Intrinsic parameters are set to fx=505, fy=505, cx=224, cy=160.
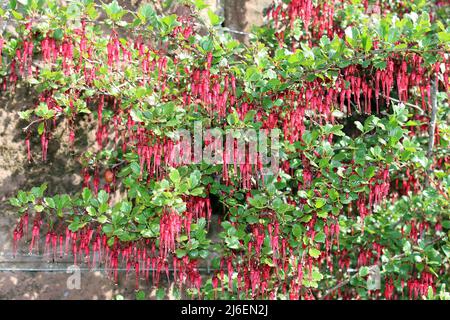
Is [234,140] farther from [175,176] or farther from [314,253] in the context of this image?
[314,253]

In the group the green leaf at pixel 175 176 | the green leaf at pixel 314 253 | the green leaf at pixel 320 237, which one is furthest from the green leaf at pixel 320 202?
the green leaf at pixel 175 176

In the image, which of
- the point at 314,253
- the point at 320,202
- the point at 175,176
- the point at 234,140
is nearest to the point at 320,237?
the point at 314,253

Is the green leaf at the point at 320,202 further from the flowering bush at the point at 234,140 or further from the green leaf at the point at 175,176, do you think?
the green leaf at the point at 175,176

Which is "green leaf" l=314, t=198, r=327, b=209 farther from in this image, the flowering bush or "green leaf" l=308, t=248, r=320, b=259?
"green leaf" l=308, t=248, r=320, b=259

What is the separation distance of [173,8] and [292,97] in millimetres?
1864

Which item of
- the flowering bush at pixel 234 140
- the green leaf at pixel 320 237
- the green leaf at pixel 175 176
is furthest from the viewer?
the green leaf at pixel 320 237

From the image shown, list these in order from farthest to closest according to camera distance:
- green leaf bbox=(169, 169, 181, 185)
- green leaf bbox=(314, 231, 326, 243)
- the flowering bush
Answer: green leaf bbox=(314, 231, 326, 243) → the flowering bush → green leaf bbox=(169, 169, 181, 185)

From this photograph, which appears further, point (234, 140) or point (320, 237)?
point (320, 237)

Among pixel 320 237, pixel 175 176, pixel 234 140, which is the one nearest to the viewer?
pixel 175 176

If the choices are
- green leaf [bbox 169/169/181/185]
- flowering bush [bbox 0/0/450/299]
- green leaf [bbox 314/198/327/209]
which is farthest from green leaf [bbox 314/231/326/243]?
green leaf [bbox 169/169/181/185]

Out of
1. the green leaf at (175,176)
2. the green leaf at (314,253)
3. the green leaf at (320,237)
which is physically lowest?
the green leaf at (314,253)

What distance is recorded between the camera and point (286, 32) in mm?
4391
